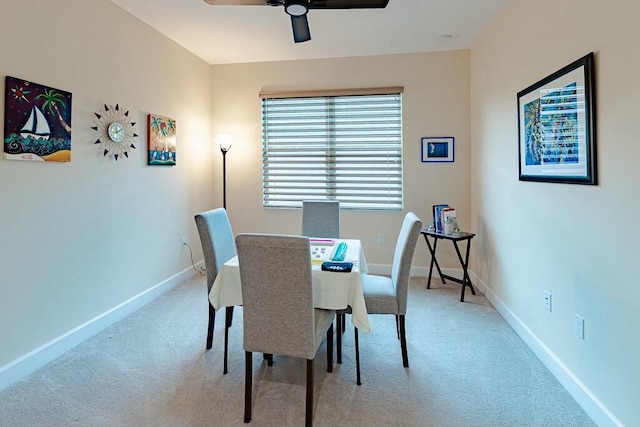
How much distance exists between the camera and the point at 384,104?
174 inches

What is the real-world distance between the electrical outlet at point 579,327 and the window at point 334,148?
252cm

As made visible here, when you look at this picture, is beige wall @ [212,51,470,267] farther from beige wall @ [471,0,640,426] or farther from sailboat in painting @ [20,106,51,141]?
sailboat in painting @ [20,106,51,141]

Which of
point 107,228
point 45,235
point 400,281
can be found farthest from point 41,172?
point 400,281

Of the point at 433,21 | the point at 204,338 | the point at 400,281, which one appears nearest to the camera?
the point at 400,281

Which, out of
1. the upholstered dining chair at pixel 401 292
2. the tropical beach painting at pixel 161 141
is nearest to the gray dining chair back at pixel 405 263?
the upholstered dining chair at pixel 401 292

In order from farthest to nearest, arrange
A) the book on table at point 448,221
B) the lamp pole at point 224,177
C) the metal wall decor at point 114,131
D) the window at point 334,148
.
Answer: the lamp pole at point 224,177, the window at point 334,148, the book on table at point 448,221, the metal wall decor at point 114,131

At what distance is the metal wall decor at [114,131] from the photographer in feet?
9.67

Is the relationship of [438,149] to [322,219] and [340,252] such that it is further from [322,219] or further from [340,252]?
[340,252]

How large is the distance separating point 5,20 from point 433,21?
324 cm

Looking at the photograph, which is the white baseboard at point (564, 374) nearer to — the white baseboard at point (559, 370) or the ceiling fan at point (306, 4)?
the white baseboard at point (559, 370)

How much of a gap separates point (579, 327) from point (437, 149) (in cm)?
264

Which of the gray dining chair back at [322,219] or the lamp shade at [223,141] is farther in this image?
the lamp shade at [223,141]

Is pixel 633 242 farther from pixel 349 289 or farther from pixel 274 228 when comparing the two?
pixel 274 228

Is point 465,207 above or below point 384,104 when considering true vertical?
below
